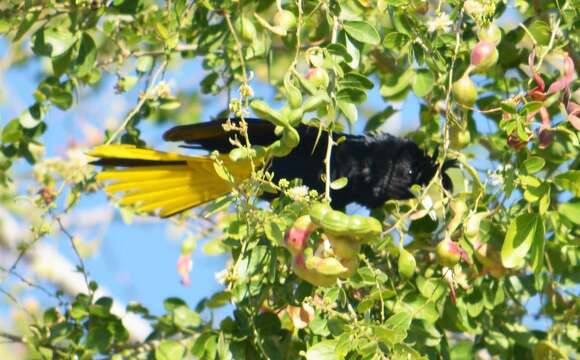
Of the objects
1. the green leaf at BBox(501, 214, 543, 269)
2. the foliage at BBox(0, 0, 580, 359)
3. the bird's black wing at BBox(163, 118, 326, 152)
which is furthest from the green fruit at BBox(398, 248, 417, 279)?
the bird's black wing at BBox(163, 118, 326, 152)

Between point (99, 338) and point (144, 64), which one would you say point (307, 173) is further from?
point (99, 338)

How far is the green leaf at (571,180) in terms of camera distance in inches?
81.0

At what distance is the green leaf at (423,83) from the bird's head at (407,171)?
93 cm

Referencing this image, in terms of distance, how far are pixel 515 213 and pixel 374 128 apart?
83 centimetres

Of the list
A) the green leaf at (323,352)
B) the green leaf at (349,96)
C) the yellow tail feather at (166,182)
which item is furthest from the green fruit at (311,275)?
the yellow tail feather at (166,182)

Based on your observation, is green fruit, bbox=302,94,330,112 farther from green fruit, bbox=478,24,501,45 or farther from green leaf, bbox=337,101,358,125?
green fruit, bbox=478,24,501,45

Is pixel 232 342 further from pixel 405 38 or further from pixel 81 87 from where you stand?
pixel 81 87

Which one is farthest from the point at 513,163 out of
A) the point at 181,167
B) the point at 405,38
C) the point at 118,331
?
the point at 181,167

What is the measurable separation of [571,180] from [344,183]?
54cm

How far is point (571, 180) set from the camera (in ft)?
6.78

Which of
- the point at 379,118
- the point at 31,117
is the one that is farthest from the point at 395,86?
the point at 31,117

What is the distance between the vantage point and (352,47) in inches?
82.6

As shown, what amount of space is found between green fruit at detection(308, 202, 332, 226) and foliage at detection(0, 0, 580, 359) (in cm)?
2

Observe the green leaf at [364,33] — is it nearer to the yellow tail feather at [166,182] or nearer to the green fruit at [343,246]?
the green fruit at [343,246]
